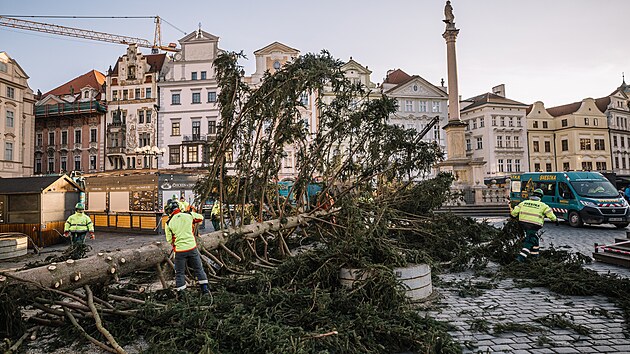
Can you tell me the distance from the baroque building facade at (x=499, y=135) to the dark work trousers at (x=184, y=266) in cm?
4668

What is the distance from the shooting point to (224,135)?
23.3 ft

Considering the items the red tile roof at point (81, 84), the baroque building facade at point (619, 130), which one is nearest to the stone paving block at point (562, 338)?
the red tile roof at point (81, 84)

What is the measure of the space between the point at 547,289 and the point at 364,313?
12.7 feet

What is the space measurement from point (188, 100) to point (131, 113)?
6482mm

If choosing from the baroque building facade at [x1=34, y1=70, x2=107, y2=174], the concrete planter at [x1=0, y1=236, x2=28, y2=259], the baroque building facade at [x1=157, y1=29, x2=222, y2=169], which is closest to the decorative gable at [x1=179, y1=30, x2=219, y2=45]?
the baroque building facade at [x1=157, y1=29, x2=222, y2=169]

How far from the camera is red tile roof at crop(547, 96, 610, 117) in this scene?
52344mm

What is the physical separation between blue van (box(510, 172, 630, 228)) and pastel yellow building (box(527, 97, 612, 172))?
124ft

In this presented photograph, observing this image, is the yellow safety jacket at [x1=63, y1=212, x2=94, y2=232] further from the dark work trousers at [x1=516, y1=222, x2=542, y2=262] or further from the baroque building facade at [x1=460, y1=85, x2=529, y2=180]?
the baroque building facade at [x1=460, y1=85, x2=529, y2=180]

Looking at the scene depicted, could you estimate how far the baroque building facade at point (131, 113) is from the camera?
40062mm

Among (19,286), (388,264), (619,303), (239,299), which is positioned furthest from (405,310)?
(19,286)

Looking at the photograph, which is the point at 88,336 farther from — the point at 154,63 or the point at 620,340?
the point at 154,63

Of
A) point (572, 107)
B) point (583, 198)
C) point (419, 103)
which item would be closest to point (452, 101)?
point (583, 198)

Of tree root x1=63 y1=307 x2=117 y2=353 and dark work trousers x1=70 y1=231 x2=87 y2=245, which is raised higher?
dark work trousers x1=70 y1=231 x2=87 y2=245

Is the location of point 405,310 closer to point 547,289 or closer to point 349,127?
point 547,289
